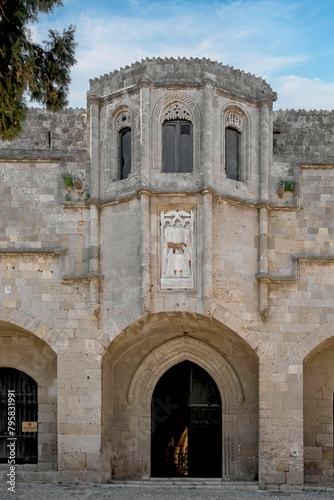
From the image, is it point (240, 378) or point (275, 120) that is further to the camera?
point (275, 120)

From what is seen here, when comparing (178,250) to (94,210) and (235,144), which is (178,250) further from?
(235,144)

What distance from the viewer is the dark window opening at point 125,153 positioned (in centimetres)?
1936

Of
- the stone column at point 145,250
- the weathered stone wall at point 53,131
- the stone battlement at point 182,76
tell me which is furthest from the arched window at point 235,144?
the weathered stone wall at point 53,131

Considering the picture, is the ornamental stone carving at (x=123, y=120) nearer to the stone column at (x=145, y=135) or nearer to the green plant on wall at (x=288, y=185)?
the stone column at (x=145, y=135)

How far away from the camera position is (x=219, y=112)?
1917cm

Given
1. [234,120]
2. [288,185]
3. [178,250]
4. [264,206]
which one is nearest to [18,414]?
[178,250]

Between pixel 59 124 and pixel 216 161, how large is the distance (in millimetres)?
4424

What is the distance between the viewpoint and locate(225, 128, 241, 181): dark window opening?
63.6ft

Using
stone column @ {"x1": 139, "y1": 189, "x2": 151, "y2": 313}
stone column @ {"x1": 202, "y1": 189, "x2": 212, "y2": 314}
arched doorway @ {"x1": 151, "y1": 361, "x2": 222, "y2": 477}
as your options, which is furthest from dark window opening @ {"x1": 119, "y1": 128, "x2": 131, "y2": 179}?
arched doorway @ {"x1": 151, "y1": 361, "x2": 222, "y2": 477}

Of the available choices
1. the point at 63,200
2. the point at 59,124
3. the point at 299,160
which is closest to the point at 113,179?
the point at 63,200

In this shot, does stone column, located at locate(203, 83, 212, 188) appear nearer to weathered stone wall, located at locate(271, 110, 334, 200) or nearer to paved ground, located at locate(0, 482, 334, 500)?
weathered stone wall, located at locate(271, 110, 334, 200)

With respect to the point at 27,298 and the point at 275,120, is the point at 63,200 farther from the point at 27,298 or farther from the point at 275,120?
the point at 275,120

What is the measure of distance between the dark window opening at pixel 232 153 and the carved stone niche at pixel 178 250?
1511mm

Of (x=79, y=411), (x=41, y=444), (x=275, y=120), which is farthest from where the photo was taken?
(x=275, y=120)
